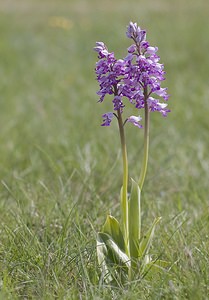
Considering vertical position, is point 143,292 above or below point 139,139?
below

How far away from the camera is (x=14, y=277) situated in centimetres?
236

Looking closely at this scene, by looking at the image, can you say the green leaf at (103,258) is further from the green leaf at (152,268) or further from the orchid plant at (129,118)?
the green leaf at (152,268)

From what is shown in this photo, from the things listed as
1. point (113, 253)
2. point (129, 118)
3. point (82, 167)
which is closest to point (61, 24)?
point (82, 167)

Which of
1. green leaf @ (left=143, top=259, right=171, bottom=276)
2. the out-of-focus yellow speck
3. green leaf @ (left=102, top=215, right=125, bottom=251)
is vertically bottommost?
green leaf @ (left=143, top=259, right=171, bottom=276)

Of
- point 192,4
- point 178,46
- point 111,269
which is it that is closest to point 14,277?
point 111,269

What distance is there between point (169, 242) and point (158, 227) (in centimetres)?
20

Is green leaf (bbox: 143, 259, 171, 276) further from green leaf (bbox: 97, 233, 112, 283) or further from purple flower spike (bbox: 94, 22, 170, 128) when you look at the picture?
purple flower spike (bbox: 94, 22, 170, 128)

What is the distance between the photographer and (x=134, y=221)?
7.73 ft

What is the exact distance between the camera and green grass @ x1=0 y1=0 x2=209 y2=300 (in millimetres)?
2324

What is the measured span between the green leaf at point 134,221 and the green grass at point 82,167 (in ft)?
0.33

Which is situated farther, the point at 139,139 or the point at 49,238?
the point at 139,139

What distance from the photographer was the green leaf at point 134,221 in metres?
2.33

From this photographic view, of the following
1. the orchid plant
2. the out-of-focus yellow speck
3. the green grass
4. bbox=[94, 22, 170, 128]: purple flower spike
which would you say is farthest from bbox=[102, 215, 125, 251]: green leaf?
the out-of-focus yellow speck

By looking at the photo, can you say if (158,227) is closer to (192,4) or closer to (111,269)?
(111,269)
